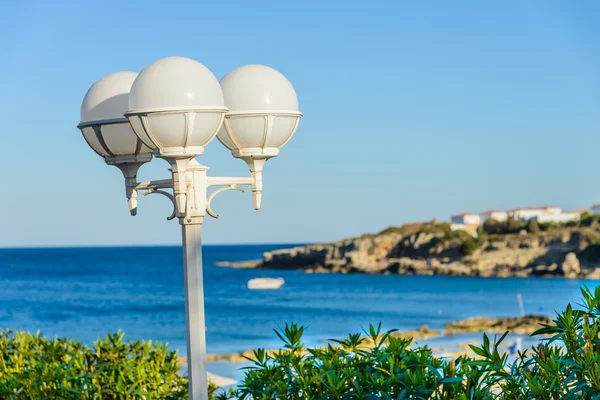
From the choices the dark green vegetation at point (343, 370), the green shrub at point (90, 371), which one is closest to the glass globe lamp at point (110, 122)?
the dark green vegetation at point (343, 370)

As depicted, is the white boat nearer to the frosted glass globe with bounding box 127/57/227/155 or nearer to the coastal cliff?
the coastal cliff

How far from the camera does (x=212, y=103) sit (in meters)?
2.50

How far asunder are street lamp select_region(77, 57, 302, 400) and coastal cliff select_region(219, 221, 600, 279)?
49924 mm

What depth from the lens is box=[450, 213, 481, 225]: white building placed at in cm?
6028

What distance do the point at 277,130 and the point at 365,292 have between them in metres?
45.5

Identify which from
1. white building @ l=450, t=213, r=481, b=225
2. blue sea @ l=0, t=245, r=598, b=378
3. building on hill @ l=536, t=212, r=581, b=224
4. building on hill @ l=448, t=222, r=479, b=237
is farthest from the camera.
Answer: white building @ l=450, t=213, r=481, b=225

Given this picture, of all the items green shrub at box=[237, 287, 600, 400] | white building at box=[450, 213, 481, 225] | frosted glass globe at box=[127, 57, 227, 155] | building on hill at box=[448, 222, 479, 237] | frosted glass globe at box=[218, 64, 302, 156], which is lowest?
green shrub at box=[237, 287, 600, 400]

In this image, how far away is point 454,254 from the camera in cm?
5709

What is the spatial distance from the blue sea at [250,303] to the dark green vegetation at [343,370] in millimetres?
22373

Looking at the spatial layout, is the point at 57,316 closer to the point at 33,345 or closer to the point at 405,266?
the point at 405,266

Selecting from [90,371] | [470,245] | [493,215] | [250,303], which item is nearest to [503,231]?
[493,215]

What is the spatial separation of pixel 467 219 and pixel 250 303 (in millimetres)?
23788

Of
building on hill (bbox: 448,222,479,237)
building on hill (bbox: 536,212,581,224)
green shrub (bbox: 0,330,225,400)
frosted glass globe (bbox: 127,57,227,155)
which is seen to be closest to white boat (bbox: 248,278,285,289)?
building on hill (bbox: 448,222,479,237)

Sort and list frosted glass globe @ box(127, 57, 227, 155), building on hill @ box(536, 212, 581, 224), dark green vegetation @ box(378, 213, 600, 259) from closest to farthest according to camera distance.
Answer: frosted glass globe @ box(127, 57, 227, 155) < dark green vegetation @ box(378, 213, 600, 259) < building on hill @ box(536, 212, 581, 224)
